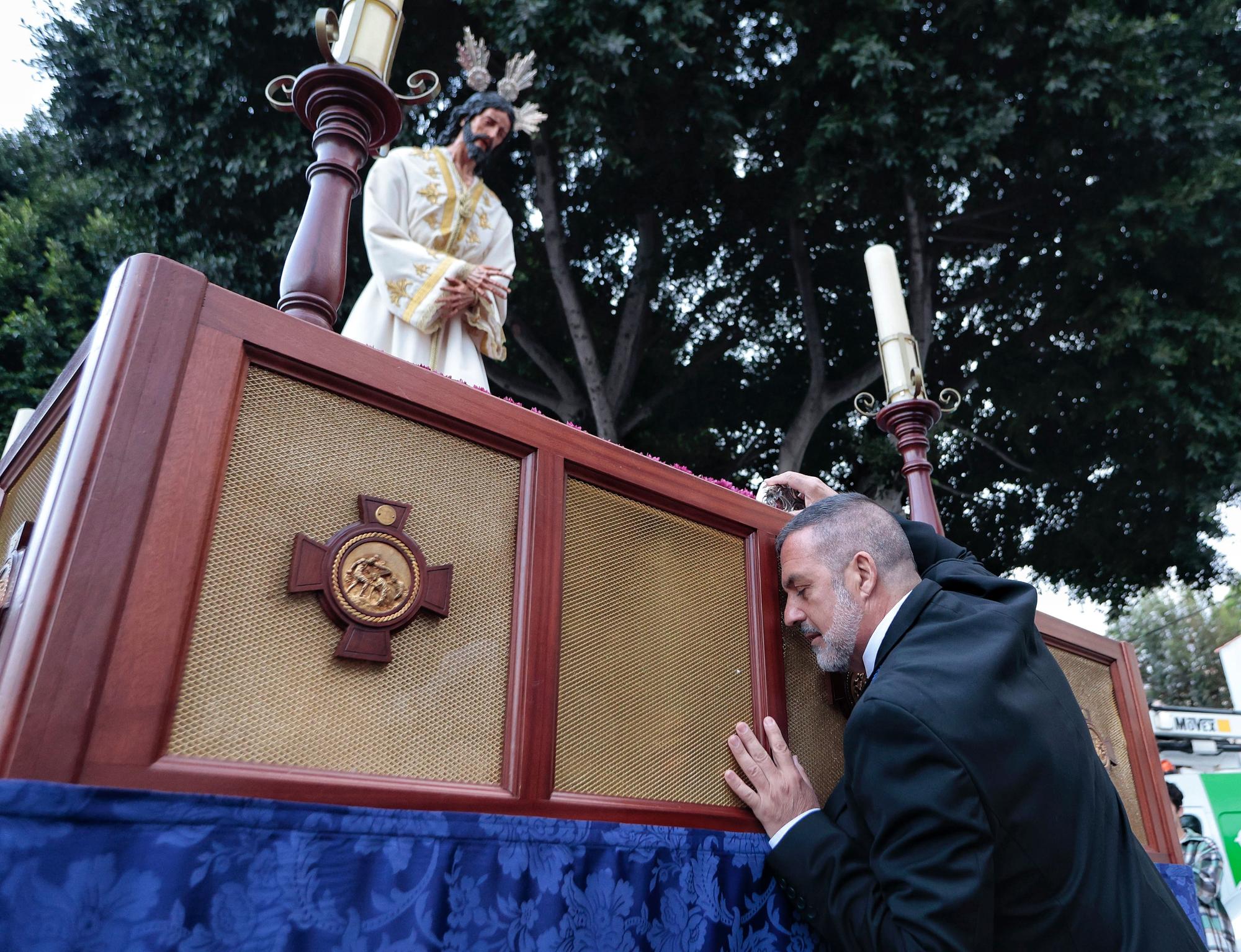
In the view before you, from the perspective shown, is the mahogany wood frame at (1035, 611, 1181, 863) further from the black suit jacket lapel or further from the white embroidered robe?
the white embroidered robe

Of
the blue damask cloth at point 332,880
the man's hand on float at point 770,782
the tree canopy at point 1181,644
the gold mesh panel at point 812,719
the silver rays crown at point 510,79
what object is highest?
the tree canopy at point 1181,644

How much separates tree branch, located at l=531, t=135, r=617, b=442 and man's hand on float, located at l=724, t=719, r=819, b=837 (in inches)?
Result: 275

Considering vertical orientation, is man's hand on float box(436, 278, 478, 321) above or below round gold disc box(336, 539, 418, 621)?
above

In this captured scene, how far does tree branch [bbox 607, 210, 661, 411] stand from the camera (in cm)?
920

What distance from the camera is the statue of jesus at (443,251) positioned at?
2.88 metres

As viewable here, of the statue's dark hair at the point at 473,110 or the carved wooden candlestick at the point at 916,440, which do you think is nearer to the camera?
the carved wooden candlestick at the point at 916,440

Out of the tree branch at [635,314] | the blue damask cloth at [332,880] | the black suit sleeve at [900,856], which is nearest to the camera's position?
the blue damask cloth at [332,880]

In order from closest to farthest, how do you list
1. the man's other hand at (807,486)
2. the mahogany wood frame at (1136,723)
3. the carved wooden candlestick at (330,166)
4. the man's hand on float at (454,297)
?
the carved wooden candlestick at (330,166) → the man's other hand at (807,486) → the man's hand on float at (454,297) → the mahogany wood frame at (1136,723)

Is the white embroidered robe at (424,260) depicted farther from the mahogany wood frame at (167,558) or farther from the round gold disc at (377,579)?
the round gold disc at (377,579)

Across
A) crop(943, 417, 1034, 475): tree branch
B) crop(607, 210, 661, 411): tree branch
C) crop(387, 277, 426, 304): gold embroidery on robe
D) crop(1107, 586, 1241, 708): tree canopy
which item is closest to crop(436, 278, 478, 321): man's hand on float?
crop(387, 277, 426, 304): gold embroidery on robe

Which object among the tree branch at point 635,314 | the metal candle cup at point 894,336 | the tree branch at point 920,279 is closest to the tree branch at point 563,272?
the tree branch at point 635,314

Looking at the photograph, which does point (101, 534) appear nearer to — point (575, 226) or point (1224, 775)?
point (575, 226)

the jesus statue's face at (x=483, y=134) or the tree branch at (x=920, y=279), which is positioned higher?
the tree branch at (x=920, y=279)

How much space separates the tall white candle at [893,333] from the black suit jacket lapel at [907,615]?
1.42 meters
